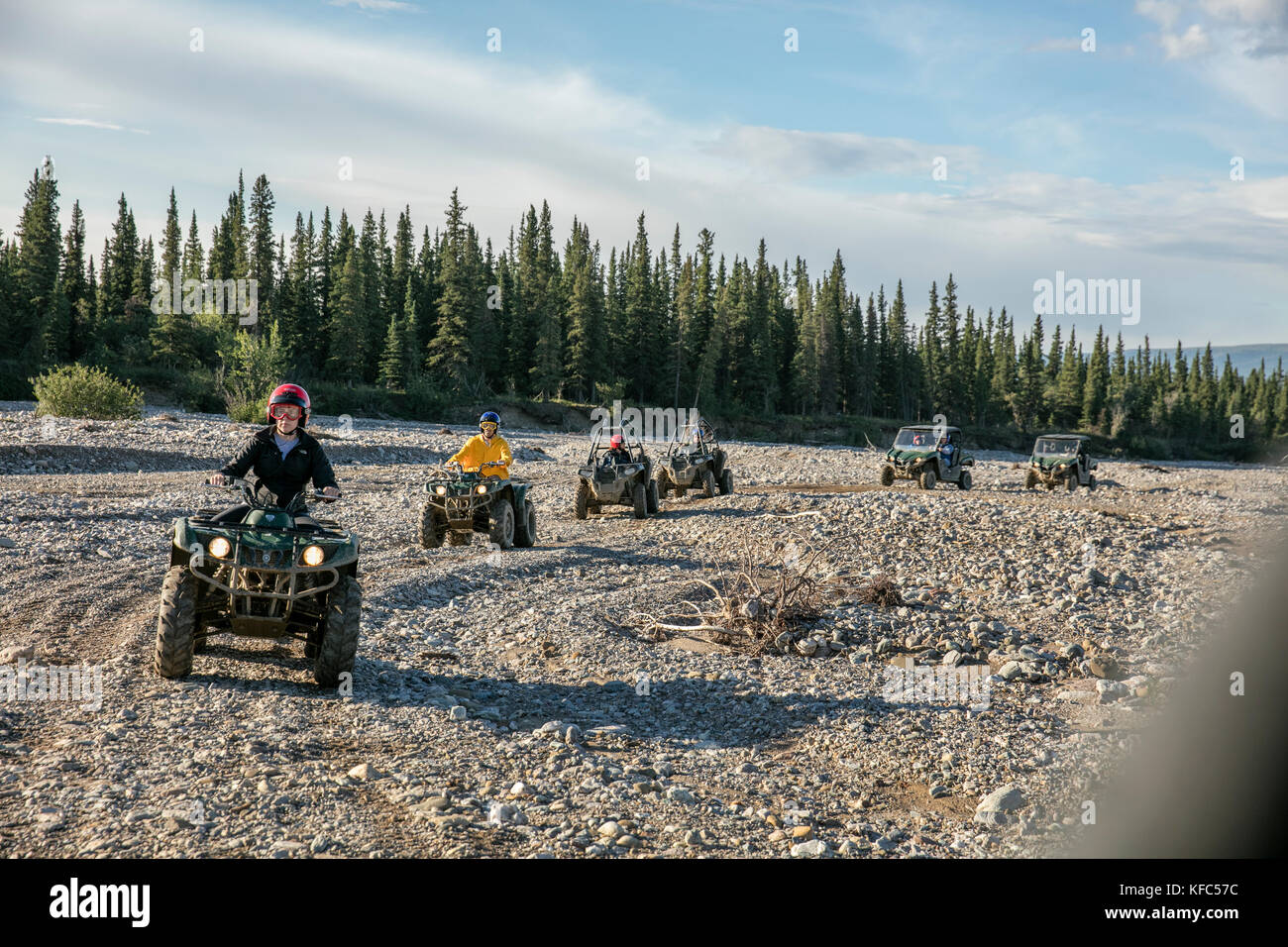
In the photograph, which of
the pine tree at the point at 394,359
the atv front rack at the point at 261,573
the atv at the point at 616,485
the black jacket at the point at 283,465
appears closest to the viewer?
the atv front rack at the point at 261,573

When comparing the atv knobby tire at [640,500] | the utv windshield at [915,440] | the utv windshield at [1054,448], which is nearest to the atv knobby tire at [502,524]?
the atv knobby tire at [640,500]

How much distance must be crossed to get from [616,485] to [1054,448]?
18.4 metres

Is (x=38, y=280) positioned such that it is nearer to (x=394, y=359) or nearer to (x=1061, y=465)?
(x=394, y=359)

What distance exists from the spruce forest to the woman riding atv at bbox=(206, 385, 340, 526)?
38.2 metres

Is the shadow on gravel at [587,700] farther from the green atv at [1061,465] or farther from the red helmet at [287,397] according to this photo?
the green atv at [1061,465]

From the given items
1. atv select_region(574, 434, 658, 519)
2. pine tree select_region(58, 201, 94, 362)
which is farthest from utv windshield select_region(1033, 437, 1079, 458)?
pine tree select_region(58, 201, 94, 362)

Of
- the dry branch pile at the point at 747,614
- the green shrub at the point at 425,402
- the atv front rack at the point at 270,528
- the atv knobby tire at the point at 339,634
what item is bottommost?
the dry branch pile at the point at 747,614

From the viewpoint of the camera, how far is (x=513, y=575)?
507 inches

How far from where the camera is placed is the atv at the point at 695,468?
22.5m

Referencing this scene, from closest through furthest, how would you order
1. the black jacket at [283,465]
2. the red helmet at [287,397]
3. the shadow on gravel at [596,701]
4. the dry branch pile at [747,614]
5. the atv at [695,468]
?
the shadow on gravel at [596,701] → the red helmet at [287,397] → the black jacket at [283,465] → the dry branch pile at [747,614] → the atv at [695,468]

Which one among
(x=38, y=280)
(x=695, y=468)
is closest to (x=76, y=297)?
(x=38, y=280)

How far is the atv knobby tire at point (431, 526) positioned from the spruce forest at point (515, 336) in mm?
31526
